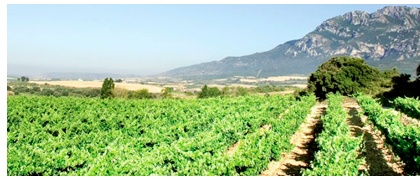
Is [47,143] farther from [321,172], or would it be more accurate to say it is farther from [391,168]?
[391,168]

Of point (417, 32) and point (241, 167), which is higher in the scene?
point (417, 32)

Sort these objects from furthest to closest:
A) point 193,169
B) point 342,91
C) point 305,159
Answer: point 342,91 < point 305,159 < point 193,169

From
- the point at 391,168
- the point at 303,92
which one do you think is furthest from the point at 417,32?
the point at 391,168

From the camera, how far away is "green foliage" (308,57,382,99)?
1652 inches

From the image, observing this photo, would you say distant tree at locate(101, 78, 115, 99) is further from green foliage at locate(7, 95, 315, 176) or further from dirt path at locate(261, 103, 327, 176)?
dirt path at locate(261, 103, 327, 176)

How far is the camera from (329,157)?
9.66m

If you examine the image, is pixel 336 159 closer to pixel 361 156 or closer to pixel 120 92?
pixel 361 156

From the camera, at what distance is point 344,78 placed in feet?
139

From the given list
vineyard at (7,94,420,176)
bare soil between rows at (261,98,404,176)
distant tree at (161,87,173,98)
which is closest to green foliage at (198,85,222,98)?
distant tree at (161,87,173,98)

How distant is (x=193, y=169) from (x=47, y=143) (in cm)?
606

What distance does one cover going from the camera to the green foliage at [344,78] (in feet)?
138

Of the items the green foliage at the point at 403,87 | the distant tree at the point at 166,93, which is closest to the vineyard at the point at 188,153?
the green foliage at the point at 403,87

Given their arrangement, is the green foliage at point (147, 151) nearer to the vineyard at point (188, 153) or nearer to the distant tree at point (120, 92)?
the vineyard at point (188, 153)

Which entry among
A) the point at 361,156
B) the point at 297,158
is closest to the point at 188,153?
the point at 297,158
